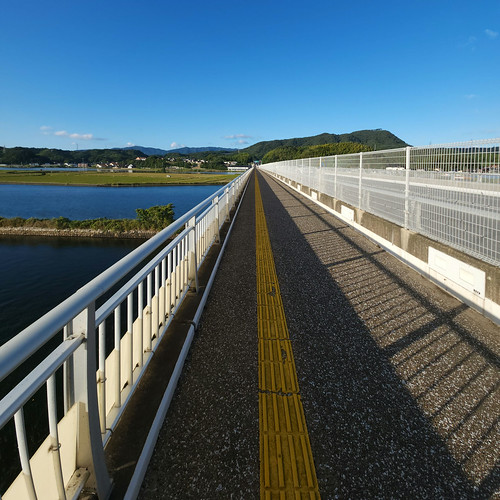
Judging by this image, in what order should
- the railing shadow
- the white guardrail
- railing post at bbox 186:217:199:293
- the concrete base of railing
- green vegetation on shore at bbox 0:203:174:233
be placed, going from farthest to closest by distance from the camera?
green vegetation on shore at bbox 0:203:174:233
railing post at bbox 186:217:199:293
the concrete base of railing
the railing shadow
the white guardrail

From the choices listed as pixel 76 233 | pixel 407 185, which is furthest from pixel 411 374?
pixel 76 233

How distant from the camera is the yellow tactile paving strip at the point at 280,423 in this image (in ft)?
6.22

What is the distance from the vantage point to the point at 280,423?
7.66 ft

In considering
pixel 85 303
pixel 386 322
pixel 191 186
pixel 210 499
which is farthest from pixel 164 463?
pixel 191 186

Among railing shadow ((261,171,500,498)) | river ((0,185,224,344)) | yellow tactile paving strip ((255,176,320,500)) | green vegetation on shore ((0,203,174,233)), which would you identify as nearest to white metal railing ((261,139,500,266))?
railing shadow ((261,171,500,498))

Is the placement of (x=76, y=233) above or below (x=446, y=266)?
below

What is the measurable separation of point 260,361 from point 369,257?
437 cm

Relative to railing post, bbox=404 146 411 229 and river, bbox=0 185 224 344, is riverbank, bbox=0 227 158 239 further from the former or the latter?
railing post, bbox=404 146 411 229

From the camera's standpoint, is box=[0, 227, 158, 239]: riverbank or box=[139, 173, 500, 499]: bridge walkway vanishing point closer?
box=[139, 173, 500, 499]: bridge walkway vanishing point

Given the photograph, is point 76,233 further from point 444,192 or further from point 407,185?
point 444,192

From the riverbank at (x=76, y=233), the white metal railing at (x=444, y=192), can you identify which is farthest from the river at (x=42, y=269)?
the white metal railing at (x=444, y=192)

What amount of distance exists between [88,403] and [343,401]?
5.87 feet

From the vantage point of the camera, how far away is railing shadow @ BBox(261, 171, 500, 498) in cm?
205

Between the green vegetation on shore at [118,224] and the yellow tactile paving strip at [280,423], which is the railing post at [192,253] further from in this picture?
the green vegetation on shore at [118,224]
